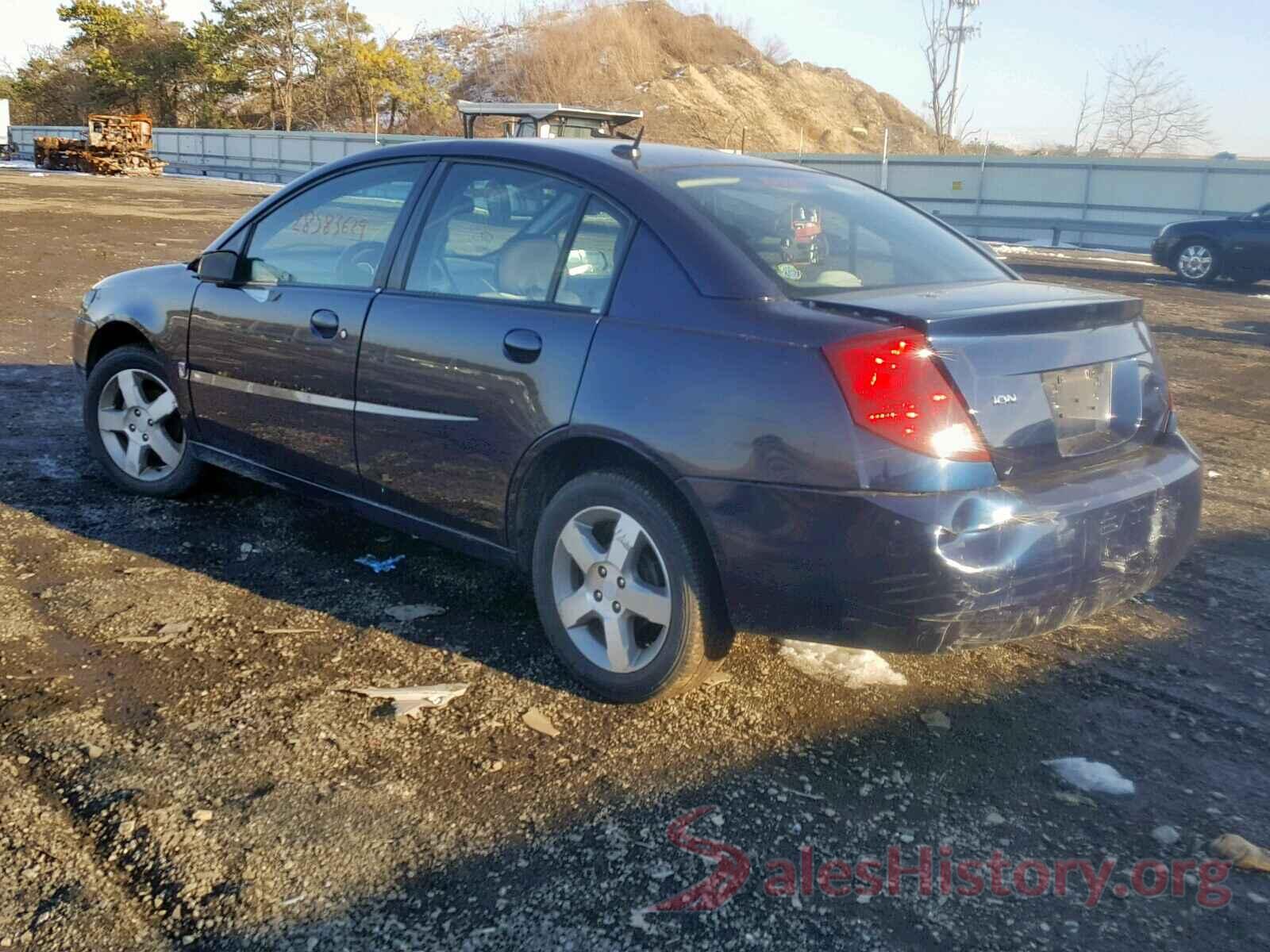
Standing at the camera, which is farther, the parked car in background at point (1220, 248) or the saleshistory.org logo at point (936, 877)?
the parked car in background at point (1220, 248)

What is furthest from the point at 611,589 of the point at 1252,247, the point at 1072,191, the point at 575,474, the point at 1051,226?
the point at 1072,191

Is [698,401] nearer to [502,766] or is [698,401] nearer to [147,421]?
[502,766]

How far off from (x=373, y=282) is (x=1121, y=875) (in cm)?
298

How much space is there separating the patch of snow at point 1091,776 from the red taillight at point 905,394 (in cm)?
92

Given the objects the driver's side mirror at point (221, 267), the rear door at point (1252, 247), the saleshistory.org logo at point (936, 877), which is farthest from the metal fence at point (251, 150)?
the saleshistory.org logo at point (936, 877)

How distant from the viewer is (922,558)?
291cm

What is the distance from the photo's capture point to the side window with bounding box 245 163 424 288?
423 centimetres

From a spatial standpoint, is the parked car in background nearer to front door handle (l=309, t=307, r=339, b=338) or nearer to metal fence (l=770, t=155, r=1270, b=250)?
metal fence (l=770, t=155, r=1270, b=250)

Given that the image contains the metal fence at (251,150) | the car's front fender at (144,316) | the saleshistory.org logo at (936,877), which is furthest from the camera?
the metal fence at (251,150)

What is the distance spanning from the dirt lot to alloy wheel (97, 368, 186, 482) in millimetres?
333

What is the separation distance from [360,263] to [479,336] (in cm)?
83

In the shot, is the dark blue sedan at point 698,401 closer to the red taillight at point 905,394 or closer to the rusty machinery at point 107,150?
the red taillight at point 905,394

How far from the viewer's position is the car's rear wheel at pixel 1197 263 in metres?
18.4

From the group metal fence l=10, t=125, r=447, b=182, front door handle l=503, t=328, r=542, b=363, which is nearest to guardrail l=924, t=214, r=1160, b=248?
metal fence l=10, t=125, r=447, b=182
